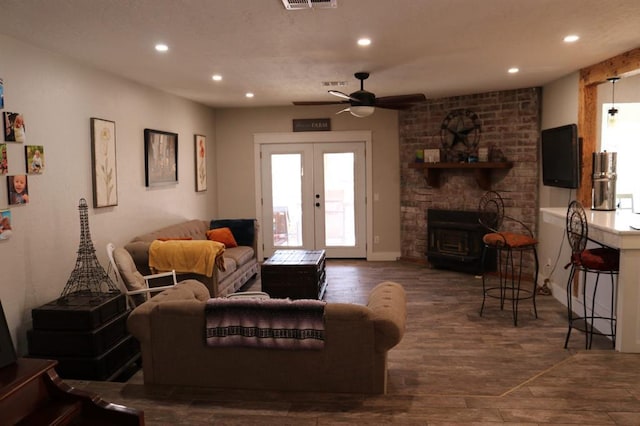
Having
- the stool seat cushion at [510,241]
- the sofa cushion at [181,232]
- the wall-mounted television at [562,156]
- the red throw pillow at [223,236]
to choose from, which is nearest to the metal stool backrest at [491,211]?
the wall-mounted television at [562,156]

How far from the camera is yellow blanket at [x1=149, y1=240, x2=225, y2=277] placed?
5.05 m

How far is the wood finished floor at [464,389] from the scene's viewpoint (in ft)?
8.82

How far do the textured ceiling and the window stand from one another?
2.79 ft

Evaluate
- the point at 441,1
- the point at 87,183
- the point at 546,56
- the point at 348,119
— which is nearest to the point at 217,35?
the point at 441,1

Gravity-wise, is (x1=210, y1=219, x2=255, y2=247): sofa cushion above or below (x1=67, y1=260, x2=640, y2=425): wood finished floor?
above

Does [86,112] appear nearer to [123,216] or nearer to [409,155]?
[123,216]

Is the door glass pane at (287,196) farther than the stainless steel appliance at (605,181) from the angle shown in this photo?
Yes

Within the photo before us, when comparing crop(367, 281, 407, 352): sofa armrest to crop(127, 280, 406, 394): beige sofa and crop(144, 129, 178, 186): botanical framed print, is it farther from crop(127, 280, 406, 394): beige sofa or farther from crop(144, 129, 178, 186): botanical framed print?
crop(144, 129, 178, 186): botanical framed print

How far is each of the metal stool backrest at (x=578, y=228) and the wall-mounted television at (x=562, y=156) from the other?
1.34 m

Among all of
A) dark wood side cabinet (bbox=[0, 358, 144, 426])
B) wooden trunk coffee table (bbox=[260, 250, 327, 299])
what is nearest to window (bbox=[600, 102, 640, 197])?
wooden trunk coffee table (bbox=[260, 250, 327, 299])

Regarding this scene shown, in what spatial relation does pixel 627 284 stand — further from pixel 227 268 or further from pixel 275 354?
pixel 227 268

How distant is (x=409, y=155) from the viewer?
7984mm

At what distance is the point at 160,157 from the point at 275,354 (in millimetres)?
3947

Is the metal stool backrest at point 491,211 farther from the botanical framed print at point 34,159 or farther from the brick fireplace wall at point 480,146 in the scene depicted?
the botanical framed print at point 34,159
